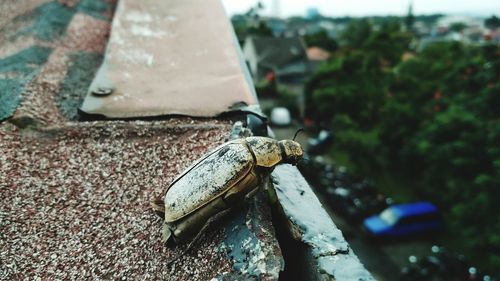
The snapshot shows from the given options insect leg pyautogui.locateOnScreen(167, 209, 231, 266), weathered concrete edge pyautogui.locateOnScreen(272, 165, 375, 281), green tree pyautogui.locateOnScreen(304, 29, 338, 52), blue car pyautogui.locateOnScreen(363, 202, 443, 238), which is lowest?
green tree pyautogui.locateOnScreen(304, 29, 338, 52)

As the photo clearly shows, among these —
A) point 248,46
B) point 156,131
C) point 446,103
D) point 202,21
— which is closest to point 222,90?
point 156,131

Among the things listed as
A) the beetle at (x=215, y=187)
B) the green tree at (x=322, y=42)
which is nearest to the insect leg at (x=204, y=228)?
the beetle at (x=215, y=187)

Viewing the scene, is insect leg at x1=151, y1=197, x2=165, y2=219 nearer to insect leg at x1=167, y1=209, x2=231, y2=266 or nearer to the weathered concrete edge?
insect leg at x1=167, y1=209, x2=231, y2=266

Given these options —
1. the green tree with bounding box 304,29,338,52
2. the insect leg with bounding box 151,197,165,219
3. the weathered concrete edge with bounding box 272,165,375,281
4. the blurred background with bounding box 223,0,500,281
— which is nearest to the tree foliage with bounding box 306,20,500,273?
the blurred background with bounding box 223,0,500,281

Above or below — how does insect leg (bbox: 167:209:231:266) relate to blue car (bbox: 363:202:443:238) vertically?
above

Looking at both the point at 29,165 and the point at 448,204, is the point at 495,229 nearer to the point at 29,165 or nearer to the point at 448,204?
the point at 448,204

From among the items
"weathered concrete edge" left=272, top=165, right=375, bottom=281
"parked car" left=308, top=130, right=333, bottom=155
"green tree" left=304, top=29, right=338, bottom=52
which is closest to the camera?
"weathered concrete edge" left=272, top=165, right=375, bottom=281

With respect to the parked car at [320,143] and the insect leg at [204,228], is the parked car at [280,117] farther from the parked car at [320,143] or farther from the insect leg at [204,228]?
the insect leg at [204,228]
